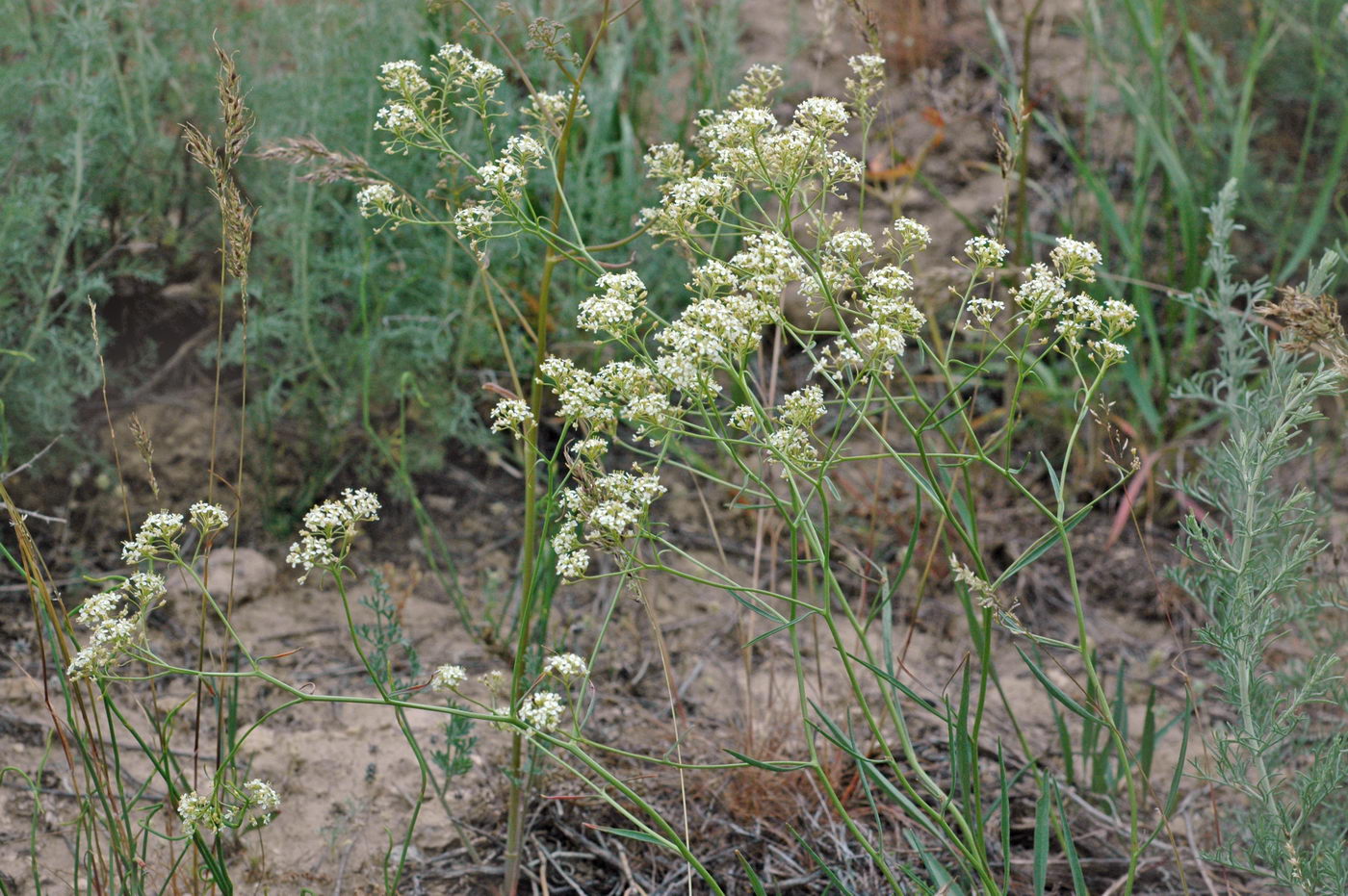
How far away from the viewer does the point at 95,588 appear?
271cm

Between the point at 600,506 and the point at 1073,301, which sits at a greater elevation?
the point at 1073,301

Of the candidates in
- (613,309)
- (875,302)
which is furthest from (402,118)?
(875,302)

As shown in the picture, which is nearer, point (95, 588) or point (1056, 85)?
point (95, 588)

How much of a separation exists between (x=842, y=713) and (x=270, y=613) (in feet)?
4.49

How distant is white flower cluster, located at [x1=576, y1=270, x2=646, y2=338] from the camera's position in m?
1.44

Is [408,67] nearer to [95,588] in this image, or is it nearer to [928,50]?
[95,588]

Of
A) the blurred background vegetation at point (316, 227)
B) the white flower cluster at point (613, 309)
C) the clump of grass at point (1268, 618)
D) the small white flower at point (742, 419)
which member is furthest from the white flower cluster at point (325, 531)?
the clump of grass at point (1268, 618)

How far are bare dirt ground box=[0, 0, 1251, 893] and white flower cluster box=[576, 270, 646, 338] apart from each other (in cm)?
60

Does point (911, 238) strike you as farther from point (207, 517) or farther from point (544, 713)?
point (207, 517)

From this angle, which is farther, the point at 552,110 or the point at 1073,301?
the point at 552,110

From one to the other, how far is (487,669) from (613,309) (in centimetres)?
139

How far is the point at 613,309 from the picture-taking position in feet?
4.71

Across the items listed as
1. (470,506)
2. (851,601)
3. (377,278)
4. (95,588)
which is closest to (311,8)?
(377,278)

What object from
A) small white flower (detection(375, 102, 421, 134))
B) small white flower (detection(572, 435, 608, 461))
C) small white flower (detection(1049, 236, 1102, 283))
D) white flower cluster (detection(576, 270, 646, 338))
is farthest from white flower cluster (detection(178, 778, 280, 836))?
small white flower (detection(1049, 236, 1102, 283))
